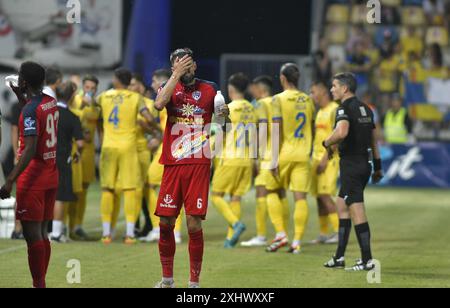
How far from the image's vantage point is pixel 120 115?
1578cm

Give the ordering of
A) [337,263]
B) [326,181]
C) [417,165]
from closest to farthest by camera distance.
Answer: [337,263]
[326,181]
[417,165]

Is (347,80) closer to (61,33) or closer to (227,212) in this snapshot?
(227,212)

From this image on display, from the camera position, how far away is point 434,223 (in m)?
19.1

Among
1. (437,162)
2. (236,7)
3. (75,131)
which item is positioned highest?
(236,7)

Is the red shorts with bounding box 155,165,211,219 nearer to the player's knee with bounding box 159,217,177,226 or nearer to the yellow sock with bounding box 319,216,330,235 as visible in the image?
the player's knee with bounding box 159,217,177,226

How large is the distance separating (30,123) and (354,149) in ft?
14.3

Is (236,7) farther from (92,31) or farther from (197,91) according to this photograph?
(197,91)

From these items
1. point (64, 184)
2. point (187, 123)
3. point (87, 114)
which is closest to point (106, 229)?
point (64, 184)

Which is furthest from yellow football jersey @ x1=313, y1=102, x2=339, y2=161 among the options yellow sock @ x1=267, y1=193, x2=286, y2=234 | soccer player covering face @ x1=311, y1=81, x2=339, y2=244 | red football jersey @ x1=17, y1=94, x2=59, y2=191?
red football jersey @ x1=17, y1=94, x2=59, y2=191

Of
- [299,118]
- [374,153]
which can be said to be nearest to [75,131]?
[299,118]

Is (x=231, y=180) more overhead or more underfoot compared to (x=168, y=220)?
more underfoot

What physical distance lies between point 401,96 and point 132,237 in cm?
1521

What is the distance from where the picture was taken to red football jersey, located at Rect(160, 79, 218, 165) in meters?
11.2
